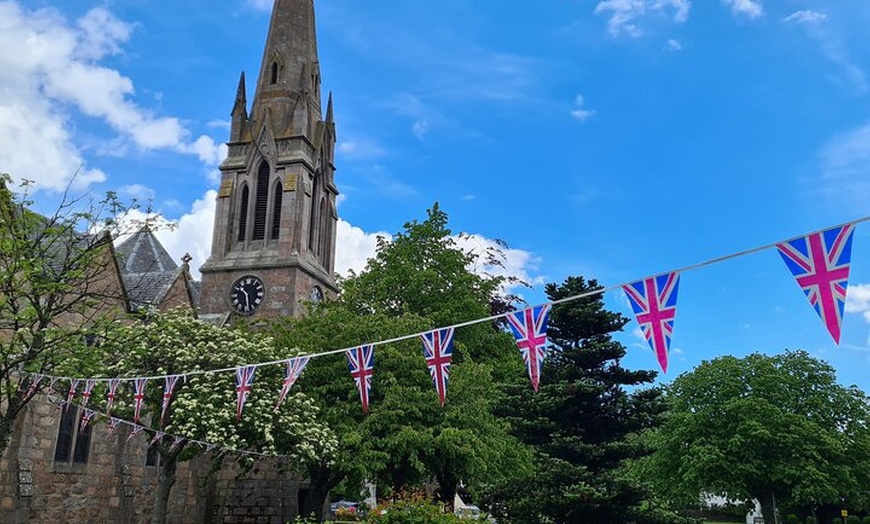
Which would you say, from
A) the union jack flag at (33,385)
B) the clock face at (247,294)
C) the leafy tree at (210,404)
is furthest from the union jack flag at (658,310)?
the clock face at (247,294)

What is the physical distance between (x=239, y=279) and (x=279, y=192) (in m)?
5.30

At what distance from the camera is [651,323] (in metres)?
10.0

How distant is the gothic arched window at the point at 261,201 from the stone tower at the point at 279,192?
5cm

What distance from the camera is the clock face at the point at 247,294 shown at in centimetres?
3816

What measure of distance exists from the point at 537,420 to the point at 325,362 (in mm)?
8879

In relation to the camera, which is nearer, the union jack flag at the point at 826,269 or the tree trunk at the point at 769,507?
the union jack flag at the point at 826,269

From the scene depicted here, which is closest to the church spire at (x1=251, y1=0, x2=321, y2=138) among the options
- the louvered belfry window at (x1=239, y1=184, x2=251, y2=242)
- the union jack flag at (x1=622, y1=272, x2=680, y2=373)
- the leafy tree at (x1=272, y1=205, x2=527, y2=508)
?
the louvered belfry window at (x1=239, y1=184, x2=251, y2=242)

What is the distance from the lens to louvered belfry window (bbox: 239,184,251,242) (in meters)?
40.7

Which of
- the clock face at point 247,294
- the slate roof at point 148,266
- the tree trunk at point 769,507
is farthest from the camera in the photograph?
the clock face at point 247,294

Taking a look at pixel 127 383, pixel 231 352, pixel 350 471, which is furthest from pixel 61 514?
pixel 350 471

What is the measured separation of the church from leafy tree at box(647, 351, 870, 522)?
59.3ft

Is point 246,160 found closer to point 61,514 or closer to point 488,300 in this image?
point 488,300

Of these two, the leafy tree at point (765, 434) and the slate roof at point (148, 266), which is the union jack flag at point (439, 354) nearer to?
the slate roof at point (148, 266)

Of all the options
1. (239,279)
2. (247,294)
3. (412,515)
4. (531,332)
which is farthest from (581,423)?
(239,279)
